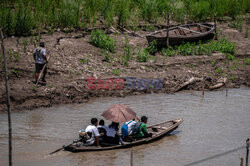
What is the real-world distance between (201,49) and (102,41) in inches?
183

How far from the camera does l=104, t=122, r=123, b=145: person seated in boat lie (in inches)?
373

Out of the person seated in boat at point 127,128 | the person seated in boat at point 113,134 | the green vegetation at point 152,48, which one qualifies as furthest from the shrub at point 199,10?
the person seated in boat at point 113,134

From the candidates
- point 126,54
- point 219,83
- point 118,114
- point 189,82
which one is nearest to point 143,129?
point 118,114

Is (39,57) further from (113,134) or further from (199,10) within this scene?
(199,10)

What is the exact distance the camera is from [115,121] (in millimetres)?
9141

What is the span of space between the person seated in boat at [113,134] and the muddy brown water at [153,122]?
0.27 m

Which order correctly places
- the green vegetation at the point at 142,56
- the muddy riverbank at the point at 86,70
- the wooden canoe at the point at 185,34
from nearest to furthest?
the muddy riverbank at the point at 86,70, the green vegetation at the point at 142,56, the wooden canoe at the point at 185,34

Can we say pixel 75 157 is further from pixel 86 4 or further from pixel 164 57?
pixel 86 4

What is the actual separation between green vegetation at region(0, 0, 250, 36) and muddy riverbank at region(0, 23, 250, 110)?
642 mm

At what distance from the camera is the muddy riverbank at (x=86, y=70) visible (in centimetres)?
1304

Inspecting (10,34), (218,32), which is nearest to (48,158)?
(10,34)

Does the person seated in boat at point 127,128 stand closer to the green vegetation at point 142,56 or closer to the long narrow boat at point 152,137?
the long narrow boat at point 152,137

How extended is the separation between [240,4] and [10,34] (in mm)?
13965

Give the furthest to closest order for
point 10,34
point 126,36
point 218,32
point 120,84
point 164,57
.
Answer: point 218,32
point 126,36
point 164,57
point 10,34
point 120,84
